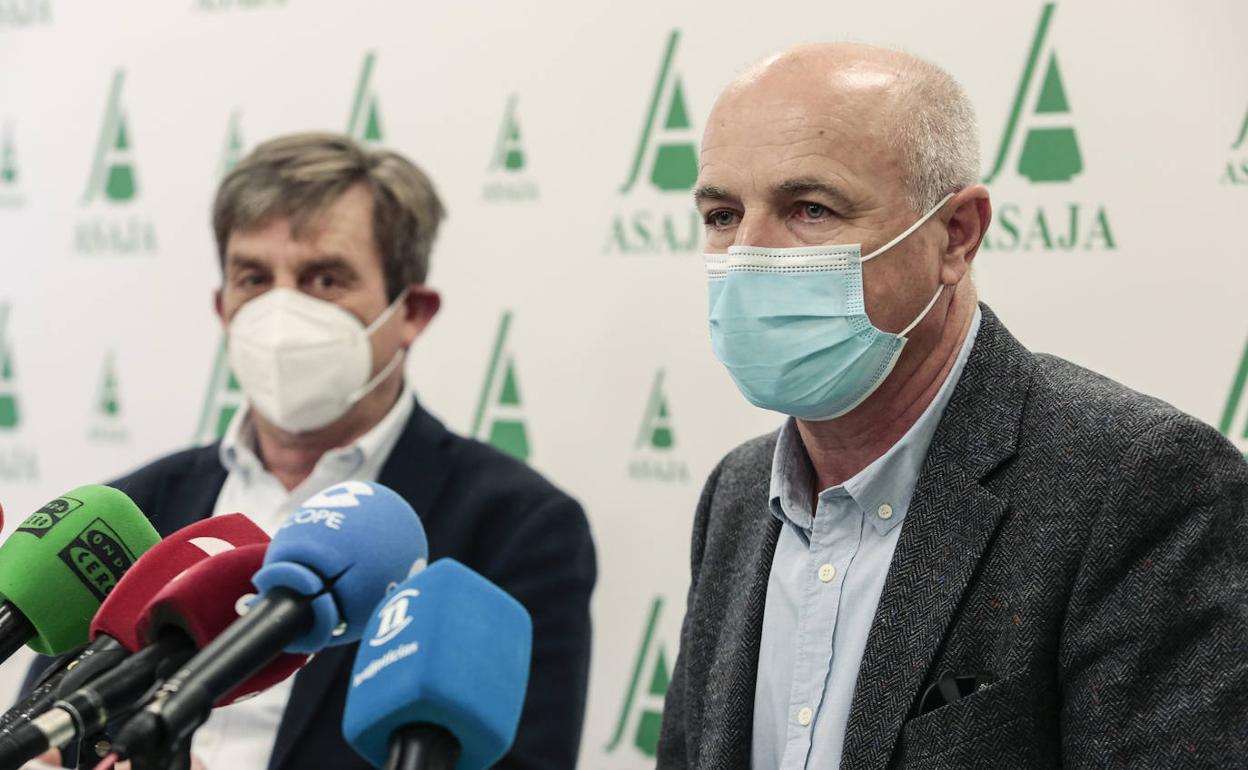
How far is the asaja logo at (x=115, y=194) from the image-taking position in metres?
3.77

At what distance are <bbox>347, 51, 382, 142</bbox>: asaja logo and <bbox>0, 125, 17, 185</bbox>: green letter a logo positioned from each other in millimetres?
1173

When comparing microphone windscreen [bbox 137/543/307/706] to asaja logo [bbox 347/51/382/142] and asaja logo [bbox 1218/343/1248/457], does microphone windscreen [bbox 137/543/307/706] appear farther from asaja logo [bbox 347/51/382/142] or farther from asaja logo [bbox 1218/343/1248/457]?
asaja logo [bbox 347/51/382/142]

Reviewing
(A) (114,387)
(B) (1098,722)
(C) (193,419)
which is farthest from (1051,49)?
(A) (114,387)

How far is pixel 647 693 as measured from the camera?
10.0 ft

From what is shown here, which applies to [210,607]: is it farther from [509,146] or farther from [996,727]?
[509,146]

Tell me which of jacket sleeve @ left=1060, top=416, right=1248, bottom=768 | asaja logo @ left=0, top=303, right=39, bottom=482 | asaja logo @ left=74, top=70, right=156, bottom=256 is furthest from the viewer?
asaja logo @ left=0, top=303, right=39, bottom=482

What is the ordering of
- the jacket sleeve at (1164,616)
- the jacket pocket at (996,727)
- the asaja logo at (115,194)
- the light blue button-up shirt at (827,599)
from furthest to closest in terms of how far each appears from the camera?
the asaja logo at (115,194), the light blue button-up shirt at (827,599), the jacket pocket at (996,727), the jacket sleeve at (1164,616)

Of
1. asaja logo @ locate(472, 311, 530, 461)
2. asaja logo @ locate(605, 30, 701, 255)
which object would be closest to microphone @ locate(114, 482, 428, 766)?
asaja logo @ locate(605, 30, 701, 255)

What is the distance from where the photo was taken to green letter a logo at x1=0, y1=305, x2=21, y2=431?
3.96 m

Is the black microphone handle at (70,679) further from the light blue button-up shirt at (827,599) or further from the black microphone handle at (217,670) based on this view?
the light blue button-up shirt at (827,599)

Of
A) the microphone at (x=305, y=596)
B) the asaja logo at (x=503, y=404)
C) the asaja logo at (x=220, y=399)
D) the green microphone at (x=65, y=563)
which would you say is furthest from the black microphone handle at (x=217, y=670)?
the asaja logo at (x=220, y=399)

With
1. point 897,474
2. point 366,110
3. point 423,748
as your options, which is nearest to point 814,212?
point 897,474

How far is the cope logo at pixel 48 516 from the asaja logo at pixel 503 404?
6.06 feet

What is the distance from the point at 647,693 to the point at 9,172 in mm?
2438
